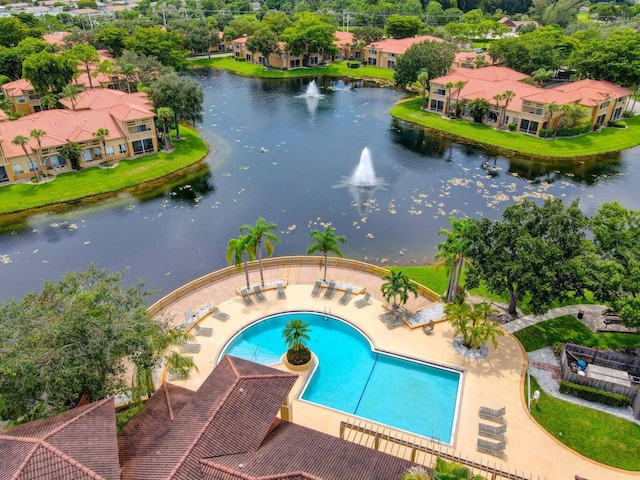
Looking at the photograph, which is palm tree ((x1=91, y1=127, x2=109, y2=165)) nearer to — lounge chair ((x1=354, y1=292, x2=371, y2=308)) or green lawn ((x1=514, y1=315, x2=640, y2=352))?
lounge chair ((x1=354, y1=292, x2=371, y2=308))

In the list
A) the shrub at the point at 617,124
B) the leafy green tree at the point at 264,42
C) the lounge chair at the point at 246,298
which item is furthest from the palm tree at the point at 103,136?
the shrub at the point at 617,124

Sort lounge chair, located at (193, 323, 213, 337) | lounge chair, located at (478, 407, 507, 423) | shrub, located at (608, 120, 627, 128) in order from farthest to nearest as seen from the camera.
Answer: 1. shrub, located at (608, 120, 627, 128)
2. lounge chair, located at (193, 323, 213, 337)
3. lounge chair, located at (478, 407, 507, 423)

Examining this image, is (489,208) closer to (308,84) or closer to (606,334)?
(606,334)

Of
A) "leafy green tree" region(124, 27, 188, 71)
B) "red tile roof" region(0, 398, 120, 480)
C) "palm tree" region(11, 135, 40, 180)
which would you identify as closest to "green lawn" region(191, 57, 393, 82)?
"leafy green tree" region(124, 27, 188, 71)

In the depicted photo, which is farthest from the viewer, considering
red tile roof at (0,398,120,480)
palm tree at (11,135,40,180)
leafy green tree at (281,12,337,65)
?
leafy green tree at (281,12,337,65)

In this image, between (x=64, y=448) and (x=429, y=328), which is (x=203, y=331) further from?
(x=429, y=328)

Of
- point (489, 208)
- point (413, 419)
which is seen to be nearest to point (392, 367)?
point (413, 419)

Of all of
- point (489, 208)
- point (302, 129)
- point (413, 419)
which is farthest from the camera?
point (302, 129)
